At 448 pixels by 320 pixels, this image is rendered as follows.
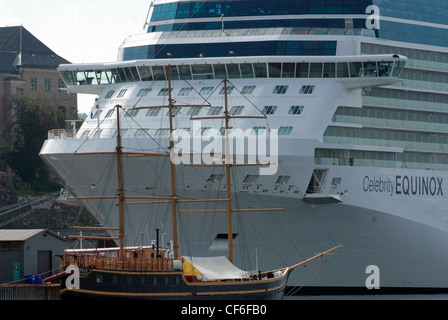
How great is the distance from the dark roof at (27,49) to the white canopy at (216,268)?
86.9 m

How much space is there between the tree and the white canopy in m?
67.6

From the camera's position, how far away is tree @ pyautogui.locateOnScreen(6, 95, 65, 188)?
426 feet

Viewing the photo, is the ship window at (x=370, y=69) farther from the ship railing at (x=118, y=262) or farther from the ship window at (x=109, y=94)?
the ship railing at (x=118, y=262)

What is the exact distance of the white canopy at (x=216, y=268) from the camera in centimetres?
6134

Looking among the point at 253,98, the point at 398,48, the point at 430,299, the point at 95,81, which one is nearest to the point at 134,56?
the point at 95,81

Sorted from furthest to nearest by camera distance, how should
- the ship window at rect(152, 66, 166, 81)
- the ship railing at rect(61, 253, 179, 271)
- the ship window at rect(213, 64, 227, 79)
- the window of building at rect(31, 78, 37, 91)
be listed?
the window of building at rect(31, 78, 37, 91) < the ship window at rect(152, 66, 166, 81) < the ship window at rect(213, 64, 227, 79) < the ship railing at rect(61, 253, 179, 271)

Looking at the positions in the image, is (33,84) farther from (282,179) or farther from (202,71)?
(282,179)

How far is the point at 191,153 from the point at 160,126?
323 cm

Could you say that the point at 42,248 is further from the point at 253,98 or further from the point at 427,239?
the point at 427,239

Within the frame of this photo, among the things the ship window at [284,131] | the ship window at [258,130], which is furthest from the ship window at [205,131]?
the ship window at [284,131]

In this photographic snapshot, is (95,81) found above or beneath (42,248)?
above

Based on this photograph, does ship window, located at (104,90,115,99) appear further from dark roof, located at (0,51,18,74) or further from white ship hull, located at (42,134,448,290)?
dark roof, located at (0,51,18,74)

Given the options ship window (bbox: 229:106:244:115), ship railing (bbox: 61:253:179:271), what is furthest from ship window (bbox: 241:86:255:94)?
ship railing (bbox: 61:253:179:271)

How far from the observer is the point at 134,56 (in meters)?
73.1
